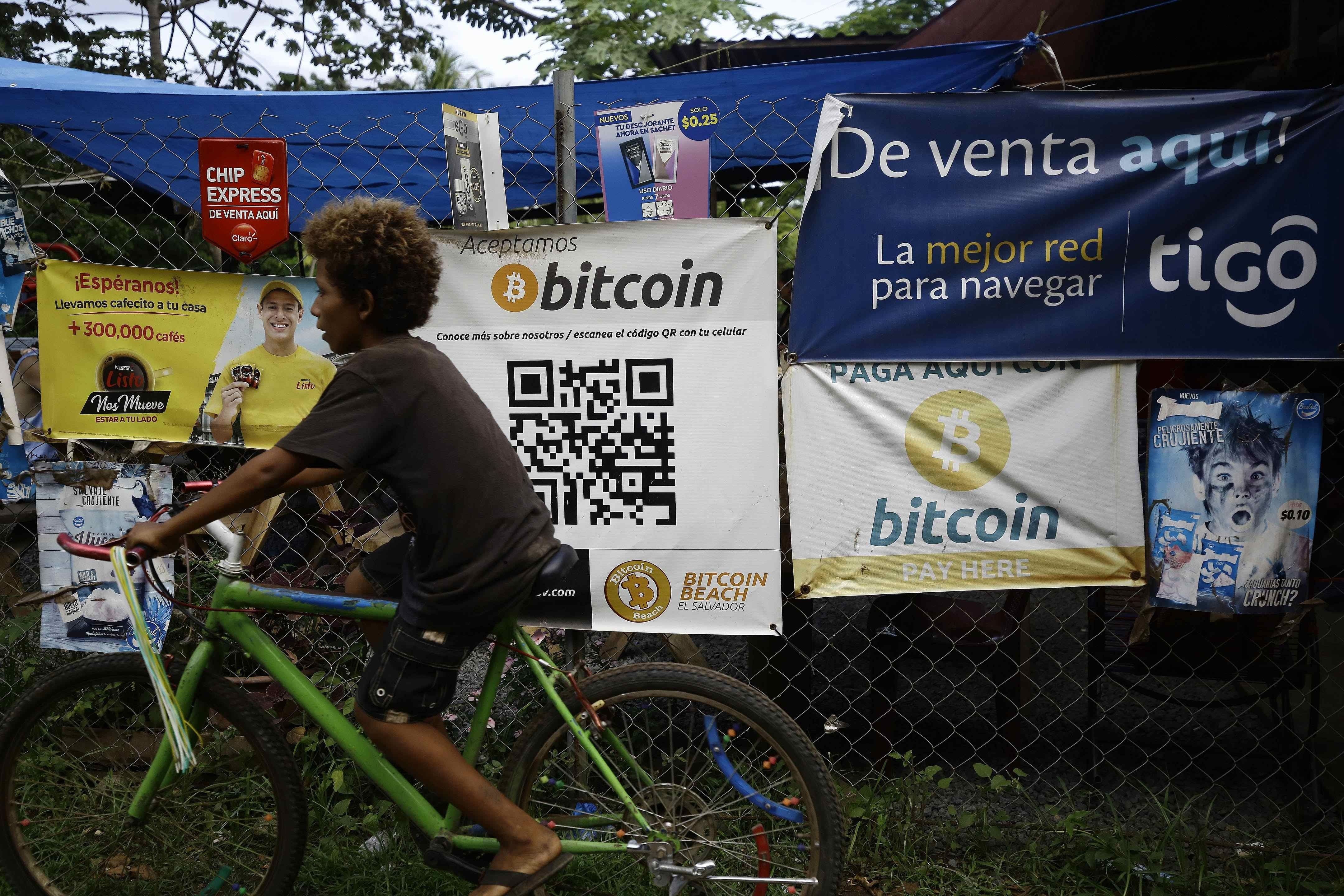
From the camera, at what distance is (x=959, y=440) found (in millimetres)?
2689

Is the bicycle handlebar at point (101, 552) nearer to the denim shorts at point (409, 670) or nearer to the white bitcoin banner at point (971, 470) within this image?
the denim shorts at point (409, 670)

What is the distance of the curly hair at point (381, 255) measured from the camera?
2104 mm

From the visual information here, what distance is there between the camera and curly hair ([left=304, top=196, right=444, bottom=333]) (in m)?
2.10

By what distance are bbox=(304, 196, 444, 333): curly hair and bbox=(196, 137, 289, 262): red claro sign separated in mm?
820

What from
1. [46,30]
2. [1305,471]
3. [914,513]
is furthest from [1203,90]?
[46,30]

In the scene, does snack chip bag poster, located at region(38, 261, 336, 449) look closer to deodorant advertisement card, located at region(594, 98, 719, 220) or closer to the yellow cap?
the yellow cap

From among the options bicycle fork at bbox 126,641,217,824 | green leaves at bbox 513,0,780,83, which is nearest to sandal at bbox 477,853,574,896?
bicycle fork at bbox 126,641,217,824

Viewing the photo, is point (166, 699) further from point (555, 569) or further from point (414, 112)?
point (414, 112)

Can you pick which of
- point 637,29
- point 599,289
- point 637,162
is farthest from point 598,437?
Result: point 637,29

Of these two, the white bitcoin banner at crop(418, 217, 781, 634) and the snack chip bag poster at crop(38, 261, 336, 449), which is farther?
the snack chip bag poster at crop(38, 261, 336, 449)

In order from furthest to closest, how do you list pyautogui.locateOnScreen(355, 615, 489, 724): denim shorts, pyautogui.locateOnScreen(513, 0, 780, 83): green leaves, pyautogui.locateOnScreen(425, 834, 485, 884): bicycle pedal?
pyautogui.locateOnScreen(513, 0, 780, 83): green leaves, pyautogui.locateOnScreen(425, 834, 485, 884): bicycle pedal, pyautogui.locateOnScreen(355, 615, 489, 724): denim shorts

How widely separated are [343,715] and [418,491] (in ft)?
2.31

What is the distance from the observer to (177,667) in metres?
2.40

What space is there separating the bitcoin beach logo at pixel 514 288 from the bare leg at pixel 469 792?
3.95 feet
